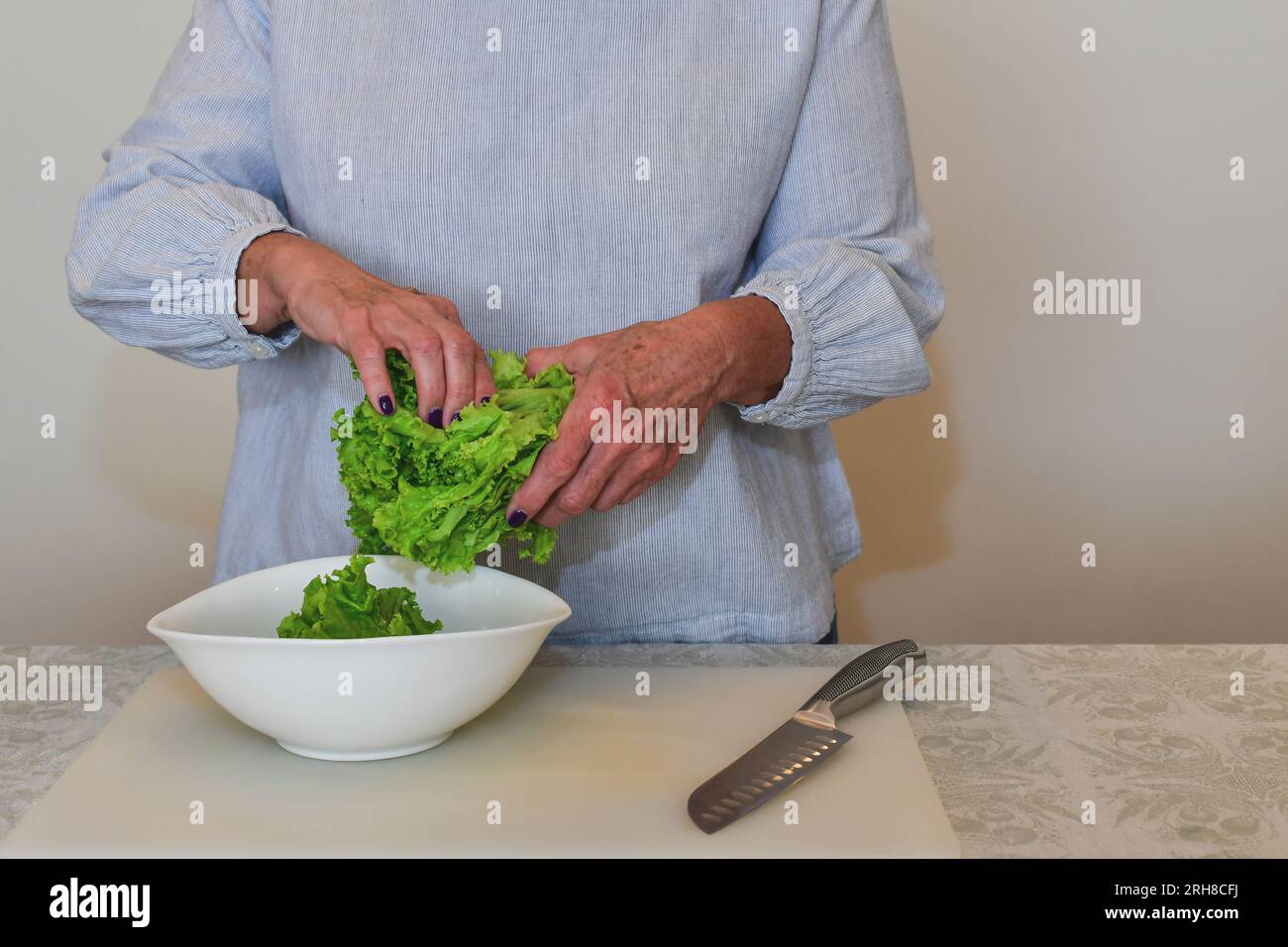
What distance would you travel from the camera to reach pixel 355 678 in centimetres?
99

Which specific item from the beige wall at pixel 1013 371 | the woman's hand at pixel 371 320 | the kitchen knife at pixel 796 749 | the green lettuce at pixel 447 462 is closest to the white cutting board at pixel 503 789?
the kitchen knife at pixel 796 749

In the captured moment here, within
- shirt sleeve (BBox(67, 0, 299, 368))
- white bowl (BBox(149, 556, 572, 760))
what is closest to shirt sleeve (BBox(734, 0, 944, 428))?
white bowl (BBox(149, 556, 572, 760))

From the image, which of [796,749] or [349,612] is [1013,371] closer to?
[796,749]

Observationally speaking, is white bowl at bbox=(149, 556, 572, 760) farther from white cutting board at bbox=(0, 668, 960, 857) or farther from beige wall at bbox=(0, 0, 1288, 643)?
beige wall at bbox=(0, 0, 1288, 643)

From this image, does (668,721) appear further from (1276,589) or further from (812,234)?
(1276,589)

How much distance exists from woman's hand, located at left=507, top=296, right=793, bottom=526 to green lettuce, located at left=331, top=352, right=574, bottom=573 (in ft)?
0.07

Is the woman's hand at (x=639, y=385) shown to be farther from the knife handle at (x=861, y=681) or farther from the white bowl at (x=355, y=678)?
the knife handle at (x=861, y=681)

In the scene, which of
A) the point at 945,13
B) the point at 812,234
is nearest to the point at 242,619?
the point at 812,234

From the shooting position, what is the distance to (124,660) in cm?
135

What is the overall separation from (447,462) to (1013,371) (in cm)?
165

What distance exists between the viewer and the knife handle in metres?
1.16

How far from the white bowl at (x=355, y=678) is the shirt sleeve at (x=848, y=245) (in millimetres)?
406
